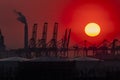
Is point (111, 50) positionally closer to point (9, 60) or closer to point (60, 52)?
point (60, 52)

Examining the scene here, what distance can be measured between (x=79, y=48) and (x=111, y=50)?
445 inches

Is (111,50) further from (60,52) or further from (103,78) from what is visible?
(103,78)

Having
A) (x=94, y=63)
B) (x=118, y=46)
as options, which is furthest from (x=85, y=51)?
(x=94, y=63)

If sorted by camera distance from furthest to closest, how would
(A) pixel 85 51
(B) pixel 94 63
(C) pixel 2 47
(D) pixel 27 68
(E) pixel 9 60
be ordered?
1. (A) pixel 85 51
2. (C) pixel 2 47
3. (B) pixel 94 63
4. (E) pixel 9 60
5. (D) pixel 27 68

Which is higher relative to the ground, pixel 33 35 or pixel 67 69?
pixel 33 35

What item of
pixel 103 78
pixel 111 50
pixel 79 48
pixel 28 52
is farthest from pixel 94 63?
pixel 79 48

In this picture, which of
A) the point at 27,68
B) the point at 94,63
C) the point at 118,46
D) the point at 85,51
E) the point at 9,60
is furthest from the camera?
the point at 85,51

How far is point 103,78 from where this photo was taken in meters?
48.2

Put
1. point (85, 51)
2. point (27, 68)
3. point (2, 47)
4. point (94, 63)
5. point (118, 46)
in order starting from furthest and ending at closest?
1. point (85, 51)
2. point (118, 46)
3. point (2, 47)
4. point (94, 63)
5. point (27, 68)

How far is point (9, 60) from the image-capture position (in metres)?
63.1

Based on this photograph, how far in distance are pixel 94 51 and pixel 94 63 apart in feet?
170

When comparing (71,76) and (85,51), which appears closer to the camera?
(71,76)

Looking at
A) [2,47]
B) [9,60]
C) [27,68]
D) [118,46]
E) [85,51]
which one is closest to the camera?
[27,68]

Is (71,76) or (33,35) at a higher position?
(33,35)
